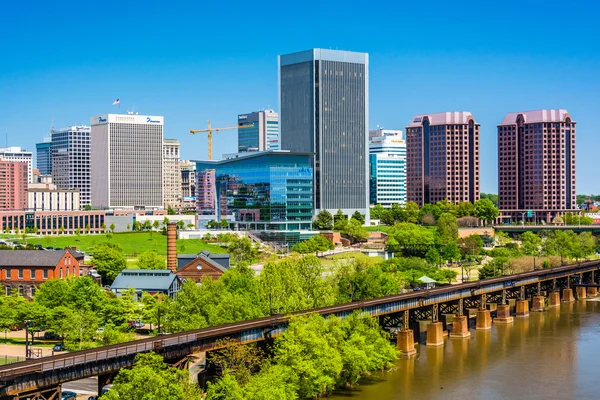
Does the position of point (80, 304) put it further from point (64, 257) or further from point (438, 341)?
point (438, 341)

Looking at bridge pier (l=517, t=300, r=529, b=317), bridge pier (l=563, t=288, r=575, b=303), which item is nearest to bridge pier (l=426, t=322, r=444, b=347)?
bridge pier (l=517, t=300, r=529, b=317)

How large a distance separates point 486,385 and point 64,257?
216 ft

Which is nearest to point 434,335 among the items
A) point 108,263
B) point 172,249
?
point 172,249

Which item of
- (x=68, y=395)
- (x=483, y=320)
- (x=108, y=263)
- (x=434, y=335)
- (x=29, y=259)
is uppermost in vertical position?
(x=29, y=259)

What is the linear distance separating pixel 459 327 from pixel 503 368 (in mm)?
20679

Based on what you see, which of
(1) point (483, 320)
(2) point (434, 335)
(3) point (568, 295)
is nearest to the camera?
(2) point (434, 335)

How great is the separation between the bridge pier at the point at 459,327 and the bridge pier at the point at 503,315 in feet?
45.8

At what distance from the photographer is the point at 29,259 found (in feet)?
401

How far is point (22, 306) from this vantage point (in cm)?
9775

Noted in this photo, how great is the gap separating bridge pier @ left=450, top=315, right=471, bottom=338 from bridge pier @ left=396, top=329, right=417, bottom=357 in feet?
44.0

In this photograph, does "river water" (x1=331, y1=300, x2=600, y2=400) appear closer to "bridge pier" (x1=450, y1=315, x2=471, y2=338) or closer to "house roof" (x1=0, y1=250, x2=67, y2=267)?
"bridge pier" (x1=450, y1=315, x2=471, y2=338)

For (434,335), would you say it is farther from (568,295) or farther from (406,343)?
(568,295)

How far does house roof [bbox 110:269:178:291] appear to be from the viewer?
11975 centimetres

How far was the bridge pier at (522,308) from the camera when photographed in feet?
436
